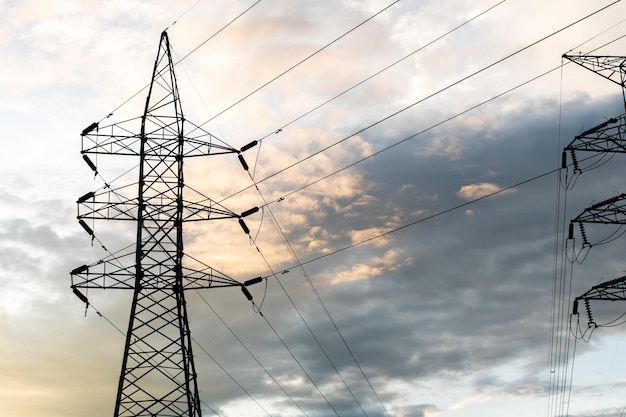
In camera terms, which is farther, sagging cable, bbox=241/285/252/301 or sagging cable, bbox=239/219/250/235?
sagging cable, bbox=239/219/250/235

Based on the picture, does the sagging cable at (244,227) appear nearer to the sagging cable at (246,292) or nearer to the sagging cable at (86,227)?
the sagging cable at (246,292)

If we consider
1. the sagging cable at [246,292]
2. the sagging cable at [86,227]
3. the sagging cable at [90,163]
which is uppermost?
the sagging cable at [90,163]

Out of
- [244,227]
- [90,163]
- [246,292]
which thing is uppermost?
[90,163]

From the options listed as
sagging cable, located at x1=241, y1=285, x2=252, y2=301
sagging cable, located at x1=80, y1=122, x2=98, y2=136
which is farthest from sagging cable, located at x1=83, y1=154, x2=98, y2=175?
sagging cable, located at x1=241, y1=285, x2=252, y2=301

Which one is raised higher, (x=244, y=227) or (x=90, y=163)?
(x=90, y=163)

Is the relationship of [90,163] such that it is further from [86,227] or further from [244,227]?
[244,227]

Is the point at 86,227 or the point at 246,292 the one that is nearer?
the point at 246,292

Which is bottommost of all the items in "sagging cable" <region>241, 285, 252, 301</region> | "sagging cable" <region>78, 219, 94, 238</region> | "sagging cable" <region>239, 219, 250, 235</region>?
"sagging cable" <region>241, 285, 252, 301</region>

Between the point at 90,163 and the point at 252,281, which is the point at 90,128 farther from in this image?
the point at 252,281

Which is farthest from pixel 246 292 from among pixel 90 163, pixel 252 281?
pixel 90 163

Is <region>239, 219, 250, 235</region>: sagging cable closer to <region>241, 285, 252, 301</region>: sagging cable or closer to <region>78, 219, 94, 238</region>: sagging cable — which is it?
<region>241, 285, 252, 301</region>: sagging cable

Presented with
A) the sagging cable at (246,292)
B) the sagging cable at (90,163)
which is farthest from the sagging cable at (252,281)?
the sagging cable at (90,163)

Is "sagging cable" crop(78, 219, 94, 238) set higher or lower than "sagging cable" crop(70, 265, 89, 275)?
higher

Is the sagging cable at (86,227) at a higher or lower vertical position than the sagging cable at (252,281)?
higher
